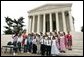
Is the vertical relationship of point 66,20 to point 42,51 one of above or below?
above

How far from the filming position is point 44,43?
20.1 meters

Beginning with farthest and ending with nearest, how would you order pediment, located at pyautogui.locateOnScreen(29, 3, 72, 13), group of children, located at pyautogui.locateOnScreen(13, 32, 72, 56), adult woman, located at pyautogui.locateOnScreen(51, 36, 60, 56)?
pediment, located at pyautogui.locateOnScreen(29, 3, 72, 13) → group of children, located at pyautogui.locateOnScreen(13, 32, 72, 56) → adult woman, located at pyautogui.locateOnScreen(51, 36, 60, 56)

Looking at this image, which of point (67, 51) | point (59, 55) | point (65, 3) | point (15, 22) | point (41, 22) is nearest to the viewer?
point (59, 55)

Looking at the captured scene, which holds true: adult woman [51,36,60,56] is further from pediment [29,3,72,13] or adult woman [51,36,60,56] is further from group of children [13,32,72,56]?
pediment [29,3,72,13]

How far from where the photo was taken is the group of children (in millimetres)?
19814

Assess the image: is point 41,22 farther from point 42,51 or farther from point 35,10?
point 42,51

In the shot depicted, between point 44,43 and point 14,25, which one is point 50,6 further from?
point 44,43

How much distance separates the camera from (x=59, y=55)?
64.2ft

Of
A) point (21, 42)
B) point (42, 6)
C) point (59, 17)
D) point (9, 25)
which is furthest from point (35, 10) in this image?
point (21, 42)

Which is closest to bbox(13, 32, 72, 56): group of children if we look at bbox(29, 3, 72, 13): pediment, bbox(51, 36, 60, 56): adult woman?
bbox(51, 36, 60, 56): adult woman

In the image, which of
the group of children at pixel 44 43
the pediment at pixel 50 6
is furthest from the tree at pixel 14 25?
the group of children at pixel 44 43

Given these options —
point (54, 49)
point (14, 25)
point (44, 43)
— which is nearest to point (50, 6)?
point (14, 25)

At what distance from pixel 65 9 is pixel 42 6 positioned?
606 centimetres

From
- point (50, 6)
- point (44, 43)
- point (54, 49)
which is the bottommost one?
point (54, 49)
